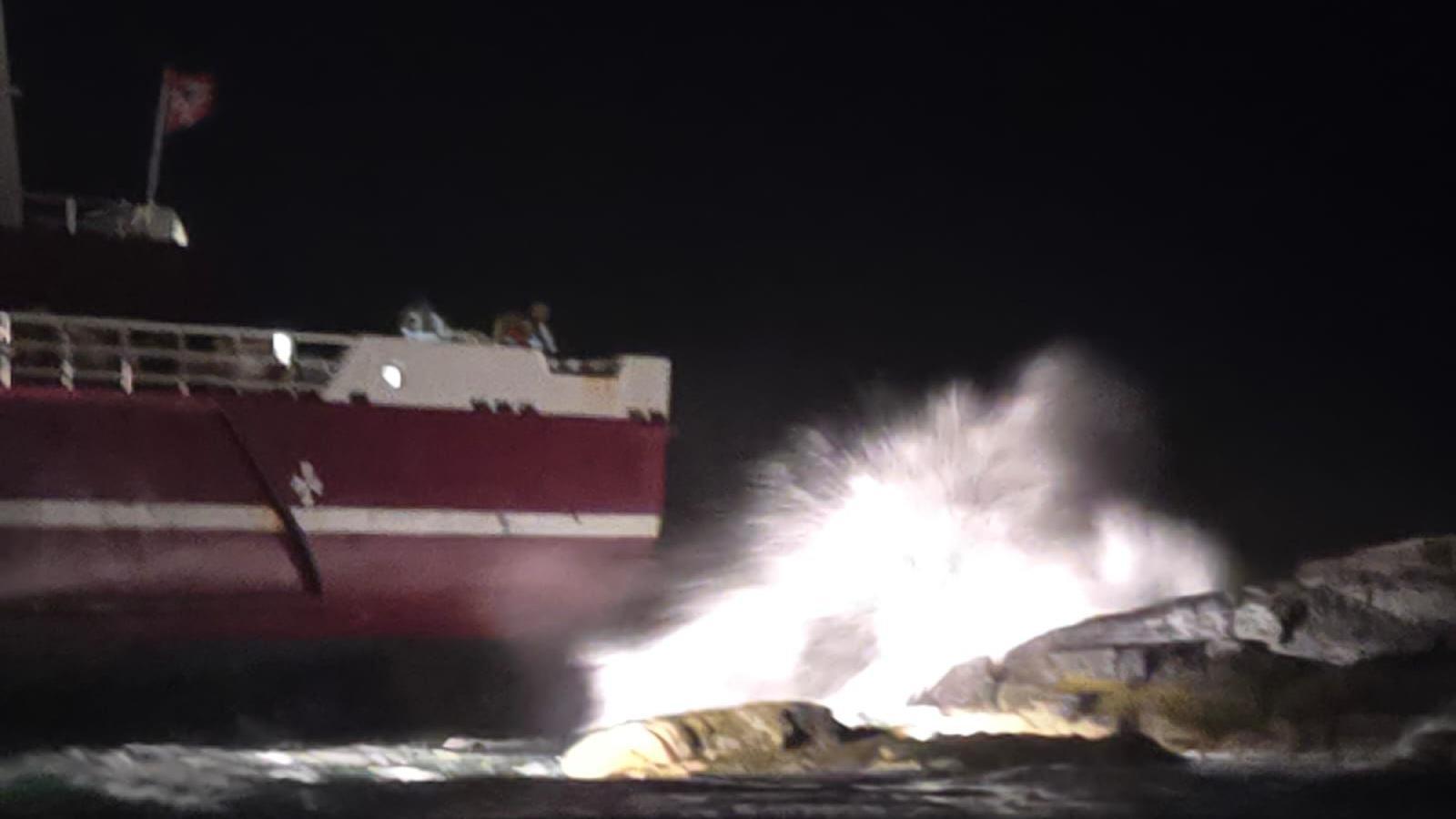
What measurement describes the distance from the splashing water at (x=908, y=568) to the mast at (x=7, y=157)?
9914 millimetres

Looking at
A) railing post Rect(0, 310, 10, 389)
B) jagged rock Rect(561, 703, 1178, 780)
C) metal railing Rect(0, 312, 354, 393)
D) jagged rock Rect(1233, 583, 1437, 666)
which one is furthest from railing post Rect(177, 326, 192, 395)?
jagged rock Rect(1233, 583, 1437, 666)

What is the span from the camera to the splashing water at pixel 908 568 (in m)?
22.9

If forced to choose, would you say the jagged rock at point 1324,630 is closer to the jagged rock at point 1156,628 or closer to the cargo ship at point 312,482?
the jagged rock at point 1156,628

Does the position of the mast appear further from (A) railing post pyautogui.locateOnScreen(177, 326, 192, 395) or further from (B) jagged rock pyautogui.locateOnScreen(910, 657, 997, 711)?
(B) jagged rock pyautogui.locateOnScreen(910, 657, 997, 711)

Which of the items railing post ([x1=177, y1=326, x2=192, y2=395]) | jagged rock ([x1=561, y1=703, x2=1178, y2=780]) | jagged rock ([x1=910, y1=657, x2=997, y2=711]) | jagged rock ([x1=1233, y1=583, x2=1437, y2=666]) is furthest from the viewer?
jagged rock ([x1=1233, y1=583, x2=1437, y2=666])

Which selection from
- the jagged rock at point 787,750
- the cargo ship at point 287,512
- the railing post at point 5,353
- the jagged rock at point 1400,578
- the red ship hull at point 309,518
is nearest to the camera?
the jagged rock at point 787,750

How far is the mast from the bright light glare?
15.2 feet

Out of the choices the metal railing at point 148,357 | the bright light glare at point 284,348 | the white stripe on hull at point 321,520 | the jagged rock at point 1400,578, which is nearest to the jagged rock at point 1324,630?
the jagged rock at point 1400,578

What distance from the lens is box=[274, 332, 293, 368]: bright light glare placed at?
756 inches

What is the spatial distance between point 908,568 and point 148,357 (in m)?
11.1

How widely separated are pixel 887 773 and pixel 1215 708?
5.21 meters

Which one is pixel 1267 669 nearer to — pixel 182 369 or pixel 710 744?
pixel 710 744

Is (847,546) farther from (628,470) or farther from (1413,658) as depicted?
(1413,658)

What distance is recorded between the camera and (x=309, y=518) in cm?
1888
